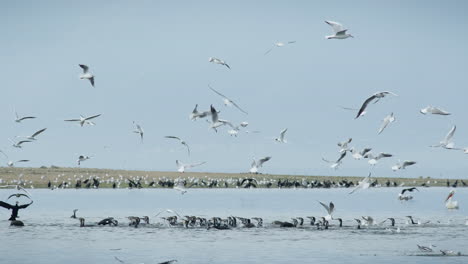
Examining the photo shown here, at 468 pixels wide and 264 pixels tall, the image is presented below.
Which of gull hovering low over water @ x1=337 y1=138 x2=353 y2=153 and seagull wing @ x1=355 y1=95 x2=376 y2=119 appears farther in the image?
gull hovering low over water @ x1=337 y1=138 x2=353 y2=153

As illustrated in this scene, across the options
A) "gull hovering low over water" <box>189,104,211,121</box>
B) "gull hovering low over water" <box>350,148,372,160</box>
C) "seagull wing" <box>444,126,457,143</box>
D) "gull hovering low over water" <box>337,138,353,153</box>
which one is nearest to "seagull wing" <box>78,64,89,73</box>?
"gull hovering low over water" <box>189,104,211,121</box>

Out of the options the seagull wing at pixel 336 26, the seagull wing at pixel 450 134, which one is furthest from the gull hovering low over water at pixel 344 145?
the seagull wing at pixel 336 26

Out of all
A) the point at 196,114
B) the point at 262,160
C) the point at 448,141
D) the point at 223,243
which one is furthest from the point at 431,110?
the point at 223,243

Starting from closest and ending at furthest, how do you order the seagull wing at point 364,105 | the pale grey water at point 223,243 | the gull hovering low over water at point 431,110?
the seagull wing at point 364,105
the gull hovering low over water at point 431,110
the pale grey water at point 223,243

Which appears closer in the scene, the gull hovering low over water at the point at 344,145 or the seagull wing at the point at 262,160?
the seagull wing at the point at 262,160

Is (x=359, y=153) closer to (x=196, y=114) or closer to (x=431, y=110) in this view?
(x=431, y=110)

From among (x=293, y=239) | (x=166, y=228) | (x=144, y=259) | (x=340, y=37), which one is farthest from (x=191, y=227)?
(x=340, y=37)

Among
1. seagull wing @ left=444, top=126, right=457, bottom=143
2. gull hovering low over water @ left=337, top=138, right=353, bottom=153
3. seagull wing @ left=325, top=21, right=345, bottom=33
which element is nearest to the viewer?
seagull wing @ left=325, top=21, right=345, bottom=33

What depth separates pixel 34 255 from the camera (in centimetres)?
3456

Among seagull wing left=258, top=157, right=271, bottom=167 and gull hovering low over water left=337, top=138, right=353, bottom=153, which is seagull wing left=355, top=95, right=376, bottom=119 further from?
gull hovering low over water left=337, top=138, right=353, bottom=153

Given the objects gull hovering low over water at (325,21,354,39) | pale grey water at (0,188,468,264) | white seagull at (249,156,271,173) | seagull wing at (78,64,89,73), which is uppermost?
gull hovering low over water at (325,21,354,39)

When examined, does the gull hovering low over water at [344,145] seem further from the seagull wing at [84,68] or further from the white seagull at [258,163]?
the seagull wing at [84,68]

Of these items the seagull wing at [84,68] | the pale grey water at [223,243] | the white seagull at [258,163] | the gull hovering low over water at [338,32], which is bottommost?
the pale grey water at [223,243]

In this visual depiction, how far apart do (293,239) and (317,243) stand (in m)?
1.92
